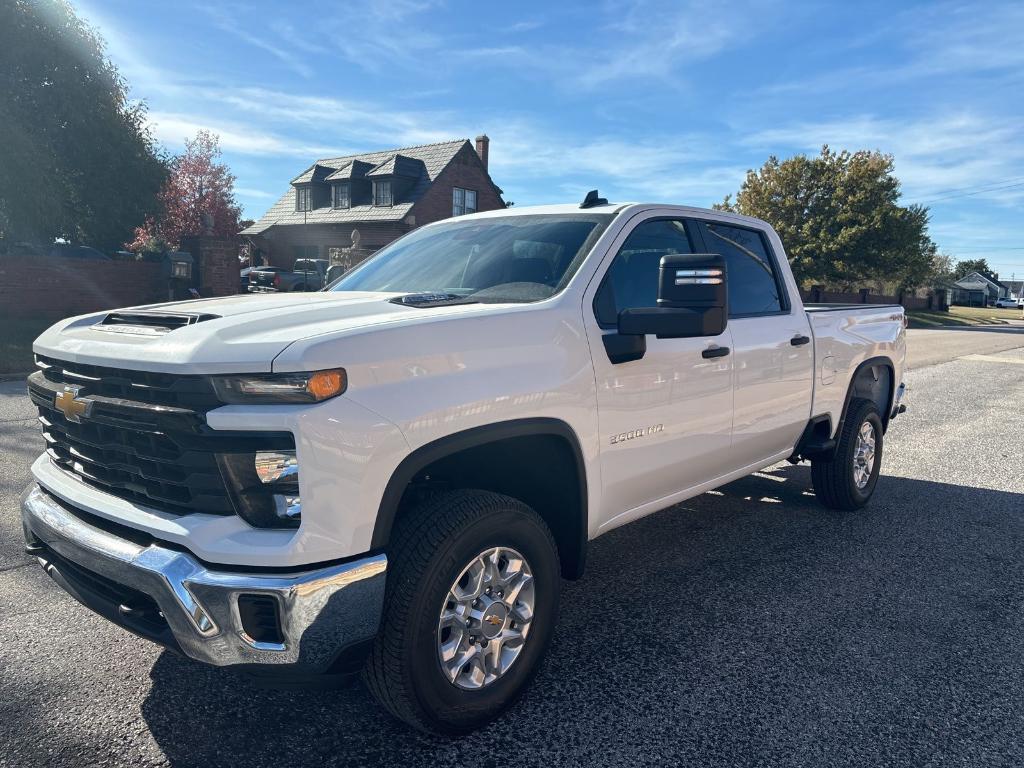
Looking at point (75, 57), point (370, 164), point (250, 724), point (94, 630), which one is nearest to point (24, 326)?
point (75, 57)

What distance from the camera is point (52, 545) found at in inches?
102

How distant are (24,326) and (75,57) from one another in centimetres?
860

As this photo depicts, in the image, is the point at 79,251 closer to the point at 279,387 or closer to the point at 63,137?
the point at 63,137

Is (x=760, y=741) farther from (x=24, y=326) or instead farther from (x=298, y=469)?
(x=24, y=326)

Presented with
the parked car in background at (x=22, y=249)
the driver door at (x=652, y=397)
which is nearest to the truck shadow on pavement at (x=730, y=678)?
the driver door at (x=652, y=397)

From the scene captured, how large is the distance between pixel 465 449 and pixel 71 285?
18063 mm

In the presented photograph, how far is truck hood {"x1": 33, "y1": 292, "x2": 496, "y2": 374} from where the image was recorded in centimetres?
219

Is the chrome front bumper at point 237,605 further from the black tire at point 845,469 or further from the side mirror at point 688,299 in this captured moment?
the black tire at point 845,469

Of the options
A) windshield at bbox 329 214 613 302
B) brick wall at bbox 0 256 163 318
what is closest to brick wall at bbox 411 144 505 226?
brick wall at bbox 0 256 163 318

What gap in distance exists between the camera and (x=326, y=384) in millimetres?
2174

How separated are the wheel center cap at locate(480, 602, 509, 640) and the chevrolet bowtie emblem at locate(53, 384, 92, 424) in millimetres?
1502

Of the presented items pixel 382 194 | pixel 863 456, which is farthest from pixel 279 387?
pixel 382 194

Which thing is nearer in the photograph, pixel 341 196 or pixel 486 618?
pixel 486 618

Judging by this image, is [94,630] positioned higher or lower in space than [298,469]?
lower
